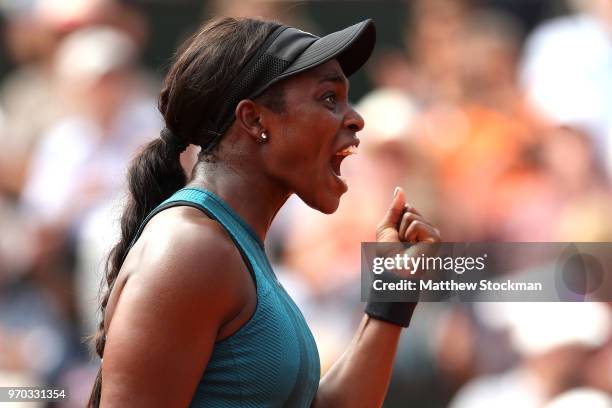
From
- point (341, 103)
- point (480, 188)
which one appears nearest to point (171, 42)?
point (480, 188)

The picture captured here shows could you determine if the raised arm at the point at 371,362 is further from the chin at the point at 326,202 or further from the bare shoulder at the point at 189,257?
the bare shoulder at the point at 189,257

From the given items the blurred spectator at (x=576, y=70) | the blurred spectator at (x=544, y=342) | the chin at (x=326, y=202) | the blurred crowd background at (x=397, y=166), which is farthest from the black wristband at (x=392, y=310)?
the blurred spectator at (x=576, y=70)

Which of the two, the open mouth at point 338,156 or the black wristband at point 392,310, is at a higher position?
the open mouth at point 338,156

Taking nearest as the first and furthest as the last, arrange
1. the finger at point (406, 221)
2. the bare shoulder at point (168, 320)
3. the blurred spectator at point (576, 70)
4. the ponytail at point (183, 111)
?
the bare shoulder at point (168, 320) → the ponytail at point (183, 111) → the finger at point (406, 221) → the blurred spectator at point (576, 70)

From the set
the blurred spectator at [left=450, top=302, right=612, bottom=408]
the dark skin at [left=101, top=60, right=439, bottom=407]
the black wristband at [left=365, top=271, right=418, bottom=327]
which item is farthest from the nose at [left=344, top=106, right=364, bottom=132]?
the blurred spectator at [left=450, top=302, right=612, bottom=408]

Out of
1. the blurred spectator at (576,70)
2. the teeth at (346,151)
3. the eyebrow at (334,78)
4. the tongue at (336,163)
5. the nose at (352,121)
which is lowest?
the tongue at (336,163)

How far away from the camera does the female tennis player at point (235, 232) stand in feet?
5.00

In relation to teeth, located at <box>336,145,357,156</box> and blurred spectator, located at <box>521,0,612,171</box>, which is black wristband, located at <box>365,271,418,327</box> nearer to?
teeth, located at <box>336,145,357,156</box>

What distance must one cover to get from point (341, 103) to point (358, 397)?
0.57 metres

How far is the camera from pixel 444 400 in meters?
3.95

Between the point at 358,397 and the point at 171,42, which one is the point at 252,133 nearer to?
the point at 358,397

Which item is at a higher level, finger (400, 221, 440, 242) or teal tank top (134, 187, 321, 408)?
finger (400, 221, 440, 242)

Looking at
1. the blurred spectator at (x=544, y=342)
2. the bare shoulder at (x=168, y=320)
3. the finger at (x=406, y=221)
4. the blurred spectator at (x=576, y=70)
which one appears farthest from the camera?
the blurred spectator at (x=576, y=70)

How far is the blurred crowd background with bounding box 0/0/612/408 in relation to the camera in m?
3.85
